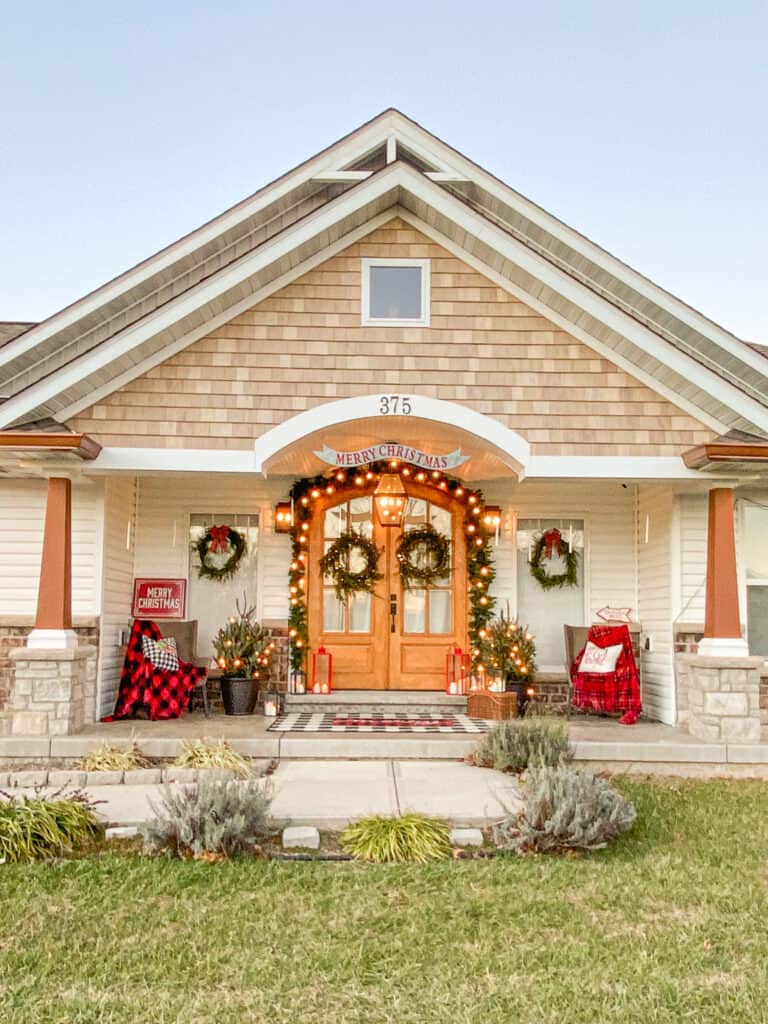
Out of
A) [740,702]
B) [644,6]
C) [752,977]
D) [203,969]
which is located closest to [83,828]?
[203,969]

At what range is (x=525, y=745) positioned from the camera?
6.74 metres

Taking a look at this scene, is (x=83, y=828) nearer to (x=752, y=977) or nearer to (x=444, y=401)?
(x=752, y=977)

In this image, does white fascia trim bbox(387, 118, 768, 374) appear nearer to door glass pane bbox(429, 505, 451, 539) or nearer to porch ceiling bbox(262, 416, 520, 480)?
porch ceiling bbox(262, 416, 520, 480)

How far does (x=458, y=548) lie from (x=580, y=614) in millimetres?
1489

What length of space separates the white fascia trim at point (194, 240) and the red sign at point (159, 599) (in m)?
2.68

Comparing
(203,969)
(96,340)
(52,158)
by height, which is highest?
(52,158)

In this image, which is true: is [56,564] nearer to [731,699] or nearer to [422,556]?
[422,556]

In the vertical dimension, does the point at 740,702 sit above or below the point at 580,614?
below

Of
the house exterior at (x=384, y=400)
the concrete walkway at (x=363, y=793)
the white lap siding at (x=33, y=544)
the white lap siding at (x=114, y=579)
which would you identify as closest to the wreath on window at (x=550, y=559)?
the house exterior at (x=384, y=400)

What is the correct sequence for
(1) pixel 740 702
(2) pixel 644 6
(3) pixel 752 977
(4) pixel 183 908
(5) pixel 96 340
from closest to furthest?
1. (3) pixel 752 977
2. (4) pixel 183 908
3. (1) pixel 740 702
4. (5) pixel 96 340
5. (2) pixel 644 6

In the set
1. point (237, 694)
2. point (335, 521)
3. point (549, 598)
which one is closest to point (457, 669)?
point (549, 598)

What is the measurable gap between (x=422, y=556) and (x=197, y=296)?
12.4 ft

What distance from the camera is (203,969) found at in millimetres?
3457

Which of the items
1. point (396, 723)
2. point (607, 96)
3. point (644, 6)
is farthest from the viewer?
point (607, 96)
